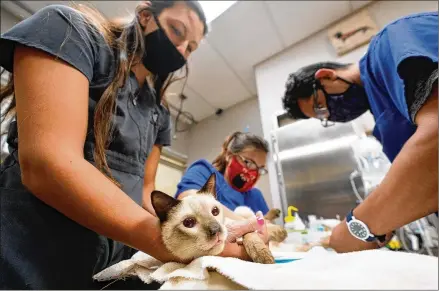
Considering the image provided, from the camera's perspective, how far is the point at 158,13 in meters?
0.79

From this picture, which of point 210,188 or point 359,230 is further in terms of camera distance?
point 359,230

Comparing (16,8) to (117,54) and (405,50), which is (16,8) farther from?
(405,50)

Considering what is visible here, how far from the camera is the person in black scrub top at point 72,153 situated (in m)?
0.36

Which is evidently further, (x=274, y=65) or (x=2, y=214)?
(x=274, y=65)

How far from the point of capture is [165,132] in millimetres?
925

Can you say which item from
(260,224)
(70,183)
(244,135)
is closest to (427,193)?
(260,224)

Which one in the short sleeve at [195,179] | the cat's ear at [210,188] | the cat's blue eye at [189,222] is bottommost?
the short sleeve at [195,179]

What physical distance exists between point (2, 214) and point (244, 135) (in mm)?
1294

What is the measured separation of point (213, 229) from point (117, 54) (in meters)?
0.55

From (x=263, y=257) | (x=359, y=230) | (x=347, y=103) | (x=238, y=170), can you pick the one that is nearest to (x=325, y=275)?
(x=263, y=257)

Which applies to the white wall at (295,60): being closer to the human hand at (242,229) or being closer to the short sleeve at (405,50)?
the short sleeve at (405,50)

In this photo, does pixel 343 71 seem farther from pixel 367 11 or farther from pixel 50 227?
pixel 367 11

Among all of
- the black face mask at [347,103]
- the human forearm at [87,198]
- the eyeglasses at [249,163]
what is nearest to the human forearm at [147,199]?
the human forearm at [87,198]

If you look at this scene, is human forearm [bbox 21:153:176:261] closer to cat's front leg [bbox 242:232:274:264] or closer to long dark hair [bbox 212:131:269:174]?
cat's front leg [bbox 242:232:274:264]
